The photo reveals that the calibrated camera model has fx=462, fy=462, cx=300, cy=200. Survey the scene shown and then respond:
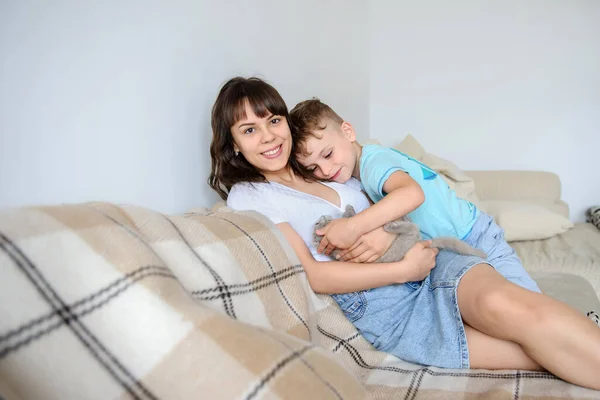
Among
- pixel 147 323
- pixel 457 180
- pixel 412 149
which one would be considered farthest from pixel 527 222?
pixel 147 323

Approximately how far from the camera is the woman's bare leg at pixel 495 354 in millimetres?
1033

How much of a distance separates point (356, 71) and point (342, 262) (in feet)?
7.02

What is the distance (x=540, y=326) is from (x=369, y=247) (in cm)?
42

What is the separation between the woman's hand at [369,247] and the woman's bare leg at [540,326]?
0.24 metres

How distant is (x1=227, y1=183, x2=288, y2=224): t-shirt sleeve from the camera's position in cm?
125

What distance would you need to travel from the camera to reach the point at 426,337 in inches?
44.3

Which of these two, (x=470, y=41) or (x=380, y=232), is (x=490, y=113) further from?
(x=380, y=232)

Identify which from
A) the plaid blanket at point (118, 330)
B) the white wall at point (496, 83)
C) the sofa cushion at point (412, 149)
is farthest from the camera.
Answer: the white wall at point (496, 83)

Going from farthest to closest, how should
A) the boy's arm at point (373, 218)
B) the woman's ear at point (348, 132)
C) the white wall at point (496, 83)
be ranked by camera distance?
the white wall at point (496, 83) → the woman's ear at point (348, 132) → the boy's arm at point (373, 218)

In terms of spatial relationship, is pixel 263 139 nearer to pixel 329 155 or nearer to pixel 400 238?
pixel 329 155

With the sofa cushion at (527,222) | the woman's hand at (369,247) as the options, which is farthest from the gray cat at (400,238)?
the sofa cushion at (527,222)

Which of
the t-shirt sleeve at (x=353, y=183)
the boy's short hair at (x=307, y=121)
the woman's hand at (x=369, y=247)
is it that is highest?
the boy's short hair at (x=307, y=121)

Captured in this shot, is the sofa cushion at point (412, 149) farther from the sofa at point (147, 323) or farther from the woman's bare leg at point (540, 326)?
the sofa at point (147, 323)

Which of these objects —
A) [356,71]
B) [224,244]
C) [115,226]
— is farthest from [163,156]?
[356,71]
